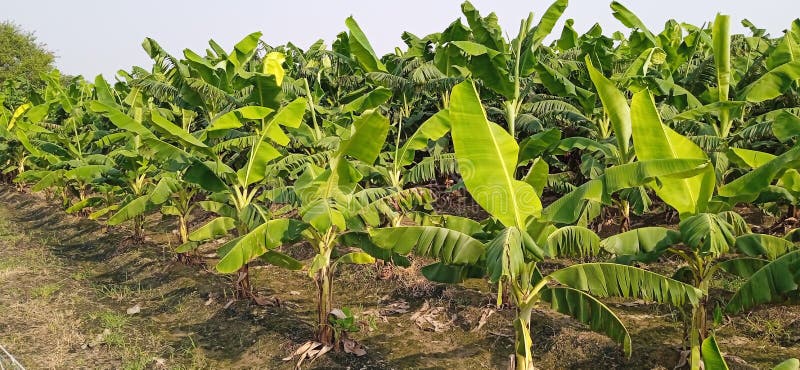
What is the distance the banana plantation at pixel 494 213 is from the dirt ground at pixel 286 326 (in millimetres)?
41

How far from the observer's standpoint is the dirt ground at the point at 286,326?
17.1 feet

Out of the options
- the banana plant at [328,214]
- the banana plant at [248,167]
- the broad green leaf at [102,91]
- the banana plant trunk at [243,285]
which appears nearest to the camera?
the banana plant at [328,214]

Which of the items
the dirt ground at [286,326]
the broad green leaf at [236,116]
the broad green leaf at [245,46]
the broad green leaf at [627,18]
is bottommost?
the dirt ground at [286,326]

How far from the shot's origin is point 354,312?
257 inches

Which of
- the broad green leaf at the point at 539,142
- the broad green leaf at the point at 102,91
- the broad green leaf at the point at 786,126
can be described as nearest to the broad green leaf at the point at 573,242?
the broad green leaf at the point at 539,142

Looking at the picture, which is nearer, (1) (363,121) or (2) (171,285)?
(1) (363,121)

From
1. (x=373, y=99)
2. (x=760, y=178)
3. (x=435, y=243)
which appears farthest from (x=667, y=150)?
(x=373, y=99)

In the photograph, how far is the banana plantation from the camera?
377 cm

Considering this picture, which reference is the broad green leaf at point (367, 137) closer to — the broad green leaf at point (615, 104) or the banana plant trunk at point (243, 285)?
the broad green leaf at point (615, 104)

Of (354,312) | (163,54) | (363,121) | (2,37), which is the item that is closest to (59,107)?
(163,54)

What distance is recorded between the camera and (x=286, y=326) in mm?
6176

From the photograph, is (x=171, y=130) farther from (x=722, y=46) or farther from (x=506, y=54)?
(x=722, y=46)

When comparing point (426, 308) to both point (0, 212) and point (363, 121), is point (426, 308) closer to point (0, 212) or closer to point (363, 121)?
point (363, 121)

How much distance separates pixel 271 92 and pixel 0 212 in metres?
12.5
